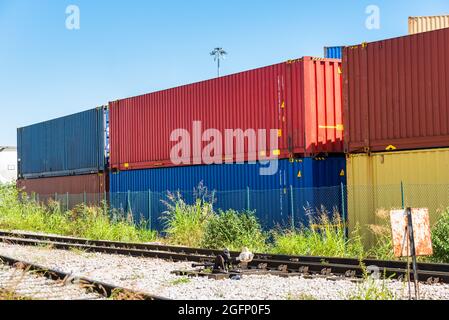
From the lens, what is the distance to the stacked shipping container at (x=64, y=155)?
980 inches

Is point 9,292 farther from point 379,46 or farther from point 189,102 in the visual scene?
point 189,102

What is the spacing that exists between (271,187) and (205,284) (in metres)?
7.52

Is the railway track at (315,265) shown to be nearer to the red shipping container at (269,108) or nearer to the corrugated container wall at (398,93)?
the corrugated container wall at (398,93)

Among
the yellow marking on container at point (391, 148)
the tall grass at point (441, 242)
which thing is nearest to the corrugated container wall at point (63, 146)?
the yellow marking on container at point (391, 148)

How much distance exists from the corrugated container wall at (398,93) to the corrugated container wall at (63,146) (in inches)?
475

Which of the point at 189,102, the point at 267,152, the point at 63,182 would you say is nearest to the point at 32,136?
the point at 63,182

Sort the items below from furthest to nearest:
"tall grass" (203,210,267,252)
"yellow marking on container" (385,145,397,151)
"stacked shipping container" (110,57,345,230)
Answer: "stacked shipping container" (110,57,345,230)
"tall grass" (203,210,267,252)
"yellow marking on container" (385,145,397,151)

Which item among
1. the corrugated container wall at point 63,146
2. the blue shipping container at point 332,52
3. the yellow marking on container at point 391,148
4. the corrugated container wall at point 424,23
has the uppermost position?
the corrugated container wall at point 424,23

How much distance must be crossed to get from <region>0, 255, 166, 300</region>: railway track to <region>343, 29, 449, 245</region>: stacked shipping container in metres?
7.23

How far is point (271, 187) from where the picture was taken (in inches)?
658

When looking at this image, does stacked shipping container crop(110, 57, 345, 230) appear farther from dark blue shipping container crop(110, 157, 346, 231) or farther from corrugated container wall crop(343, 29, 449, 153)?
corrugated container wall crop(343, 29, 449, 153)

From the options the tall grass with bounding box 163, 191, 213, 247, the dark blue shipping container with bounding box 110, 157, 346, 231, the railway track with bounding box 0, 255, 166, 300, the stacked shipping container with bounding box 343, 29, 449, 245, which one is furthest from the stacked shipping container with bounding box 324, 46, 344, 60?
the railway track with bounding box 0, 255, 166, 300

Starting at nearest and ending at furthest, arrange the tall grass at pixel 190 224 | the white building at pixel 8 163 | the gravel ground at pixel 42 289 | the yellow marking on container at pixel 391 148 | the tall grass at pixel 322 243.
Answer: the gravel ground at pixel 42 289 < the tall grass at pixel 322 243 < the yellow marking on container at pixel 391 148 < the tall grass at pixel 190 224 < the white building at pixel 8 163

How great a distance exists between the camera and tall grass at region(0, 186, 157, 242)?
65.1 ft
